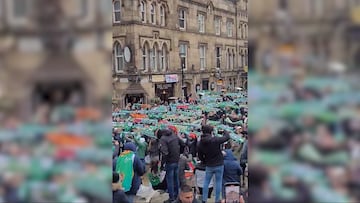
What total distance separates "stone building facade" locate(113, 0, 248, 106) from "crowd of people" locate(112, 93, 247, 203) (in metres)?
0.12

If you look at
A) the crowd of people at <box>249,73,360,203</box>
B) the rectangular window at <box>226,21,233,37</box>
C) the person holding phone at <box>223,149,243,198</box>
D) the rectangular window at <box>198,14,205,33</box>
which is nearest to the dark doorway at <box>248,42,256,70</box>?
the crowd of people at <box>249,73,360,203</box>

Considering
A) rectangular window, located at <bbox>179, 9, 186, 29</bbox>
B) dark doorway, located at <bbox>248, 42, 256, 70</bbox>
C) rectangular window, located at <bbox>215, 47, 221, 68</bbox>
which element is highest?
rectangular window, located at <bbox>179, 9, 186, 29</bbox>

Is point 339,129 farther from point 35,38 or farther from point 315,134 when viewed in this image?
point 35,38

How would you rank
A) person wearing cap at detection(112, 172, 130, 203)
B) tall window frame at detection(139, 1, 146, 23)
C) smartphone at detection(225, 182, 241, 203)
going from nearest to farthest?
person wearing cap at detection(112, 172, 130, 203) → smartphone at detection(225, 182, 241, 203) → tall window frame at detection(139, 1, 146, 23)

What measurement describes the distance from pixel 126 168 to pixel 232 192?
0.58 metres

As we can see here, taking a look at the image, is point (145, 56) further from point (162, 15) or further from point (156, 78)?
point (162, 15)

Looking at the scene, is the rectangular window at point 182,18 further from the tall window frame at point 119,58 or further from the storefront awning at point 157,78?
the tall window frame at point 119,58

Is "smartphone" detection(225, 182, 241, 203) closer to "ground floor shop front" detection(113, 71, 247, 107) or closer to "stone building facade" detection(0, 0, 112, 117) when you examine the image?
→ "ground floor shop front" detection(113, 71, 247, 107)

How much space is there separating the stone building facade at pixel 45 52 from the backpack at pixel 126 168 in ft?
3.81

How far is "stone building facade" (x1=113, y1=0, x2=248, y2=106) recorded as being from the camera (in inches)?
98.5

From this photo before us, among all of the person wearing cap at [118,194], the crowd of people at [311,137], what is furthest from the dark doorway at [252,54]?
the person wearing cap at [118,194]

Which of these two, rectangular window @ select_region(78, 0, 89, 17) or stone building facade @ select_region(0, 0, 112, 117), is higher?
rectangular window @ select_region(78, 0, 89, 17)

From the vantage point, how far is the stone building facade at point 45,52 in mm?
1116

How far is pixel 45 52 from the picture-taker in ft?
3.67
